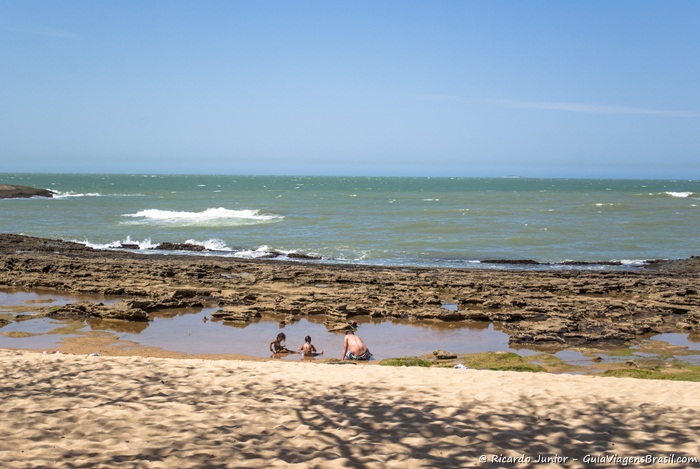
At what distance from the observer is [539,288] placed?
2206 cm

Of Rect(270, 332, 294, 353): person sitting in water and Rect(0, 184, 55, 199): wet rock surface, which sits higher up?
Rect(0, 184, 55, 199): wet rock surface

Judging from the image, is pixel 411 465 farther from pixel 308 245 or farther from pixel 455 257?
pixel 308 245

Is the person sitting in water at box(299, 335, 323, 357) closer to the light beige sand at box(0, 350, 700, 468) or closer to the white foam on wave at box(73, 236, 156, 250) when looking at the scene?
the light beige sand at box(0, 350, 700, 468)

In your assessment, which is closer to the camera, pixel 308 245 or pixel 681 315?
pixel 681 315

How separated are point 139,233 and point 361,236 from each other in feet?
50.8

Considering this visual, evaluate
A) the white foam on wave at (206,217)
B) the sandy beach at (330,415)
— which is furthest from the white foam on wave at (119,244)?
the sandy beach at (330,415)

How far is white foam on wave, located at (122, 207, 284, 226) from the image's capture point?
5141 centimetres

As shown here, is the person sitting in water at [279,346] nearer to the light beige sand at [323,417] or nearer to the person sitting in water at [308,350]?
the person sitting in water at [308,350]

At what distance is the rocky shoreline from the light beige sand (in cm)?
571

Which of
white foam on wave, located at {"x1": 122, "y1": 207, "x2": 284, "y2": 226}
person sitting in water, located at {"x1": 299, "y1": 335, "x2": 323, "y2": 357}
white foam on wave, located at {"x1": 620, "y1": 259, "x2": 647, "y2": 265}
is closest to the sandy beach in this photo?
person sitting in water, located at {"x1": 299, "y1": 335, "x2": 323, "y2": 357}

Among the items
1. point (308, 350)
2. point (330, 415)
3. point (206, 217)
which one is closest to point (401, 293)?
point (308, 350)

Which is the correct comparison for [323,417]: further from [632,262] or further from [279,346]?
[632,262]

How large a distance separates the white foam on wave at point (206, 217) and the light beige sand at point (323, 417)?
134 ft

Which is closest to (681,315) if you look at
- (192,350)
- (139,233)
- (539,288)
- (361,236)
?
(539,288)
